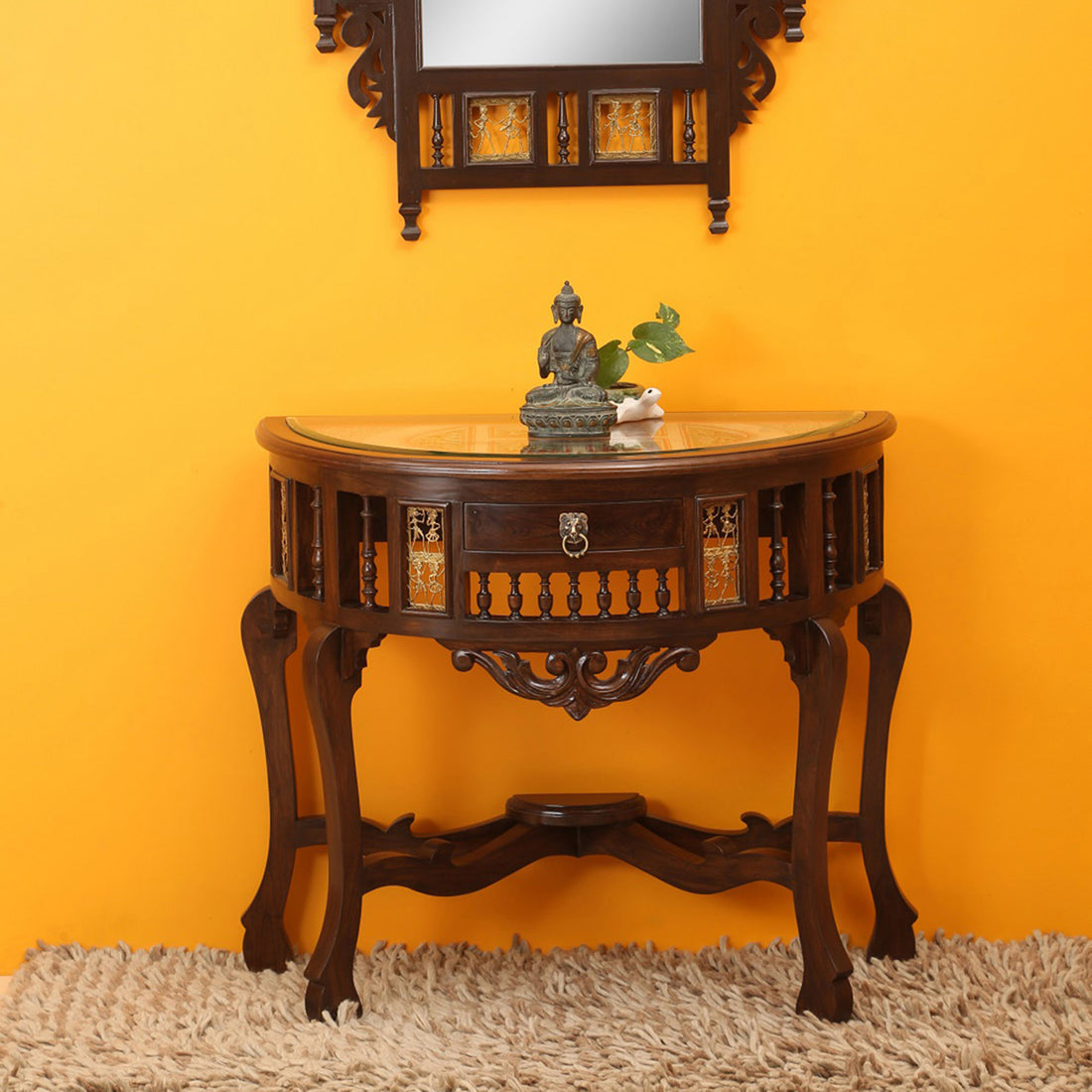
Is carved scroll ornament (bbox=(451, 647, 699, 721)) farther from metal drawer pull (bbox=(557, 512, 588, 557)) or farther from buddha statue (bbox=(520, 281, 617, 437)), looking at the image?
buddha statue (bbox=(520, 281, 617, 437))

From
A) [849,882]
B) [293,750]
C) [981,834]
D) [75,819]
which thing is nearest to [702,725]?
[849,882]

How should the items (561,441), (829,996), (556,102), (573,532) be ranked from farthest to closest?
(556,102), (829,996), (561,441), (573,532)

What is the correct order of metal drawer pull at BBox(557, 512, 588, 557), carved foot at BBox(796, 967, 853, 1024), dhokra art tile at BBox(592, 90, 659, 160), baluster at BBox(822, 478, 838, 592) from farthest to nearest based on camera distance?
dhokra art tile at BBox(592, 90, 659, 160), carved foot at BBox(796, 967, 853, 1024), baluster at BBox(822, 478, 838, 592), metal drawer pull at BBox(557, 512, 588, 557)

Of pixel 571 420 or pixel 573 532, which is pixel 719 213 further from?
pixel 573 532

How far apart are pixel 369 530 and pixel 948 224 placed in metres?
1.12

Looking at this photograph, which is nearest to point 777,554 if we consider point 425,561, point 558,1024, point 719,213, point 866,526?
point 866,526

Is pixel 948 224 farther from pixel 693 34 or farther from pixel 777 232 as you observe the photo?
pixel 693 34

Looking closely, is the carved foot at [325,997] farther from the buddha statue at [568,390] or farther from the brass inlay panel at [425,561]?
the buddha statue at [568,390]

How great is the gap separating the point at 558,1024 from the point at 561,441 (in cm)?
A: 89

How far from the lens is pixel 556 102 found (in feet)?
7.67

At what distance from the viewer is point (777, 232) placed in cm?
238

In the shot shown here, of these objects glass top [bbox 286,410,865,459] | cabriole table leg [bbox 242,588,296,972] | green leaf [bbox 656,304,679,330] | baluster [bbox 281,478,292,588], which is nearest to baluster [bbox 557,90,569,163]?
green leaf [bbox 656,304,679,330]

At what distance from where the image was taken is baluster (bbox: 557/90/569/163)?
2322mm

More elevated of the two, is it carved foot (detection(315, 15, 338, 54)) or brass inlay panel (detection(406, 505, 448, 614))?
carved foot (detection(315, 15, 338, 54))
